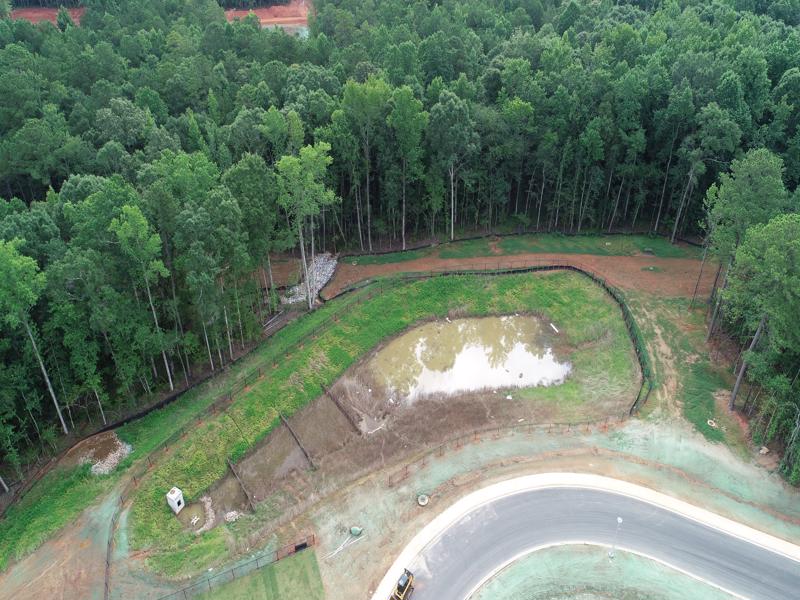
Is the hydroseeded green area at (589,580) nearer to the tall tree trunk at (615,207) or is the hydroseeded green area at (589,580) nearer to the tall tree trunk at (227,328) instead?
the tall tree trunk at (227,328)

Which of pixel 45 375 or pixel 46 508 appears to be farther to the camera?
pixel 45 375

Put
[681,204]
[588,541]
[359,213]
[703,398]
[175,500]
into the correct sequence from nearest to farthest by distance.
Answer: [588,541] < [175,500] < [703,398] < [681,204] < [359,213]

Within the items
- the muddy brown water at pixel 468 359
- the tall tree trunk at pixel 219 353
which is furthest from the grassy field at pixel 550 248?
the tall tree trunk at pixel 219 353

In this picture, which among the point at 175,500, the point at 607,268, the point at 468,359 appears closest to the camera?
the point at 175,500

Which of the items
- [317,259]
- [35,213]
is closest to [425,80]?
[317,259]

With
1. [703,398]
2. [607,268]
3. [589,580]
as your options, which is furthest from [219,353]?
[607,268]

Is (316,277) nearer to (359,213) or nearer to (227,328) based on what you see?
(359,213)

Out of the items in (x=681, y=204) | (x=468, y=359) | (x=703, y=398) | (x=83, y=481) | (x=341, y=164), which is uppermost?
(x=341, y=164)
